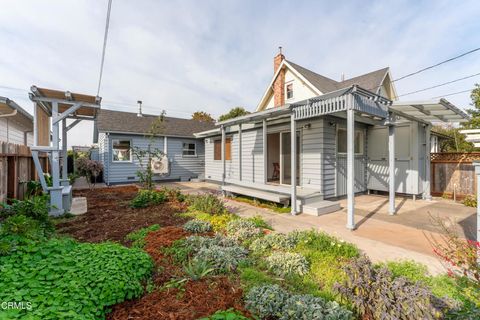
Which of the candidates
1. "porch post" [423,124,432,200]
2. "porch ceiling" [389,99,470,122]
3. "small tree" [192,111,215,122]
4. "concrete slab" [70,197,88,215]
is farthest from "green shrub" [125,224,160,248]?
"small tree" [192,111,215,122]

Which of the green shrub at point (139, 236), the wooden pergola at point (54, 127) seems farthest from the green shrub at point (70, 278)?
the wooden pergola at point (54, 127)

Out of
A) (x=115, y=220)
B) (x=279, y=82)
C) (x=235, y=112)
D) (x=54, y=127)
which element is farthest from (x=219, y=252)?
(x=235, y=112)

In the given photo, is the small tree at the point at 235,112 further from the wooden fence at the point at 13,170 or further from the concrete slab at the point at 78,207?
the wooden fence at the point at 13,170

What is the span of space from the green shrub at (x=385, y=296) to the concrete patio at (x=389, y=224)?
1.38 meters

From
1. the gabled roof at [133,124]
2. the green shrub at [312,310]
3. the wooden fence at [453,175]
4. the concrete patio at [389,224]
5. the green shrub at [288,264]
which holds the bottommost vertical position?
the concrete patio at [389,224]

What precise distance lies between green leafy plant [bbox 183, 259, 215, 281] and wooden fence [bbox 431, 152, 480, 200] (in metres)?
9.16

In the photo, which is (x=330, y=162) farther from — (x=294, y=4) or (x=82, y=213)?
(x=82, y=213)

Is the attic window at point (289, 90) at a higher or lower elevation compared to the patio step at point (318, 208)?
higher

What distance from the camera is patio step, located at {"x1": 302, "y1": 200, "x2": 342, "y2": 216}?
5.95m

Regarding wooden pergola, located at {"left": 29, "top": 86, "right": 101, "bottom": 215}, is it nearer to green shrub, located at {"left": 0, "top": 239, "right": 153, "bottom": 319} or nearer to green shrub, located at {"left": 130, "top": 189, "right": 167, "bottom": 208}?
green shrub, located at {"left": 130, "top": 189, "right": 167, "bottom": 208}

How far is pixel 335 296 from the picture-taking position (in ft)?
7.43

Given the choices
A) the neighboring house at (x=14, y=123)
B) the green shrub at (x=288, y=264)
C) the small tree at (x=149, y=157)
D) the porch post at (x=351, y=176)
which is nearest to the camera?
the green shrub at (x=288, y=264)

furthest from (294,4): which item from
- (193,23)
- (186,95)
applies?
(186,95)

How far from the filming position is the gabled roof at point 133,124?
1263cm
